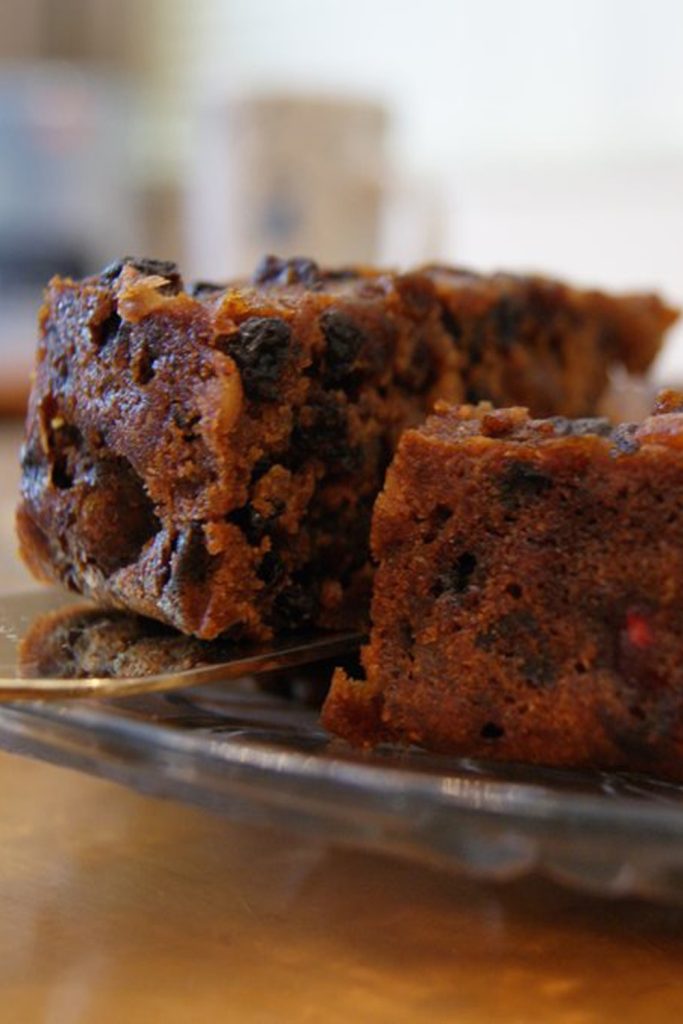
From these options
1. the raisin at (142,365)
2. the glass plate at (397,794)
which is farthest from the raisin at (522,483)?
the raisin at (142,365)

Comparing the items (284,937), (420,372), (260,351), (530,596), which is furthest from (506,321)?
(284,937)

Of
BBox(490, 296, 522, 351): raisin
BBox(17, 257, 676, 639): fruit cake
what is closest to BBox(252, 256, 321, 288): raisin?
BBox(17, 257, 676, 639): fruit cake

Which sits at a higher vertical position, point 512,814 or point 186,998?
point 512,814

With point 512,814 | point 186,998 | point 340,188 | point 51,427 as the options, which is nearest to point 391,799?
point 512,814

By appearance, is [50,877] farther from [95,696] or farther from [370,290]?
[370,290]

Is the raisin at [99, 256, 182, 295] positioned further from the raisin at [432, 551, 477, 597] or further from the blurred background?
the blurred background

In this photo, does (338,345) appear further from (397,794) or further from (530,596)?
(397,794)
